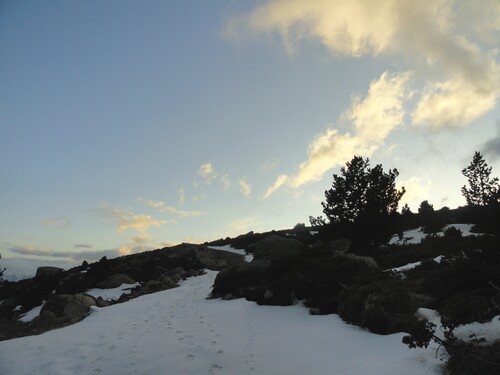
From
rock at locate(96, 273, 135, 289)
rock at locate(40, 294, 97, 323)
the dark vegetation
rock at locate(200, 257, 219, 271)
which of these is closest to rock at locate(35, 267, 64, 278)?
the dark vegetation

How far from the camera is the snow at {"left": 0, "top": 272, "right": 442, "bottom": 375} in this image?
6379 millimetres

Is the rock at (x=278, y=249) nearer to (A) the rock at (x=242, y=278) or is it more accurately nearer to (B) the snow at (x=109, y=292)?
(A) the rock at (x=242, y=278)

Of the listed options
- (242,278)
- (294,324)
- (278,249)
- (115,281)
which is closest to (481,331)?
(294,324)

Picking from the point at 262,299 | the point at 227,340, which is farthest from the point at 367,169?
the point at 227,340

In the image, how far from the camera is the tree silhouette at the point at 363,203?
22969 millimetres

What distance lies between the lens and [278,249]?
61.2 feet

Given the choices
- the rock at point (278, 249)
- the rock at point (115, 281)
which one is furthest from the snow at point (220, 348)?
the rock at point (115, 281)

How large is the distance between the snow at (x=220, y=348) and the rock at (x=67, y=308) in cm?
244

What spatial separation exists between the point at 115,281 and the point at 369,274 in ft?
61.6

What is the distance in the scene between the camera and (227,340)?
8648 mm

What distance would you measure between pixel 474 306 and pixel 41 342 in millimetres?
10229

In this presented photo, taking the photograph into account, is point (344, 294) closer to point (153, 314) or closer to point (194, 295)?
point (153, 314)

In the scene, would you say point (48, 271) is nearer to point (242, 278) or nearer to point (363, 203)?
point (242, 278)

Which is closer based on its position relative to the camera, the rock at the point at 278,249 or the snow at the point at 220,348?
the snow at the point at 220,348
